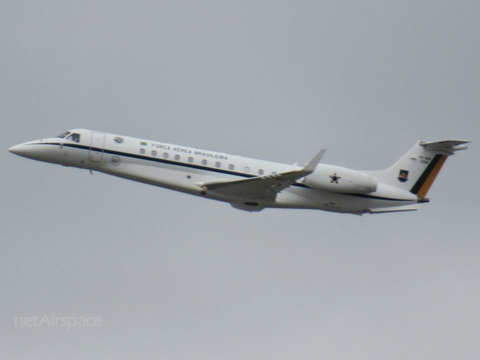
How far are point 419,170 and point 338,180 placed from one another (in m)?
4.51

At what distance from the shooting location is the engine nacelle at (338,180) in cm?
2924

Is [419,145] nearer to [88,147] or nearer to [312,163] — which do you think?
[312,163]

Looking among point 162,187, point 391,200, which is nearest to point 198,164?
point 162,187

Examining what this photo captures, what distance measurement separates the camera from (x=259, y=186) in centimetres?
2844

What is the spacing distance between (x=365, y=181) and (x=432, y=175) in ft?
12.7

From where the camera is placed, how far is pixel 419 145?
105ft

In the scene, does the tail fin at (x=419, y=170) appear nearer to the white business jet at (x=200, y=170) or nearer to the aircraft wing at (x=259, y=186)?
the white business jet at (x=200, y=170)

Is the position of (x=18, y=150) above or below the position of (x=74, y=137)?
below

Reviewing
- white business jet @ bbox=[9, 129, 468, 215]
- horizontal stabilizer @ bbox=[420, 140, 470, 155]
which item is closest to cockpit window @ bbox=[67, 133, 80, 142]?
white business jet @ bbox=[9, 129, 468, 215]

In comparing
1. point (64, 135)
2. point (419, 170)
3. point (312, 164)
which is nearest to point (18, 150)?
point (64, 135)

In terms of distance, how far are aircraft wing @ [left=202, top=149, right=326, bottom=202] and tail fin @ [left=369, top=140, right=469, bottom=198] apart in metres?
5.14

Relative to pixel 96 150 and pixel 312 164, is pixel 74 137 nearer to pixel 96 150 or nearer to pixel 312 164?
pixel 96 150

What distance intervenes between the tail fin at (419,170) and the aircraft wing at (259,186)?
16.9 ft

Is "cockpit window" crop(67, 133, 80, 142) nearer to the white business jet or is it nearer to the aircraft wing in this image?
the white business jet
